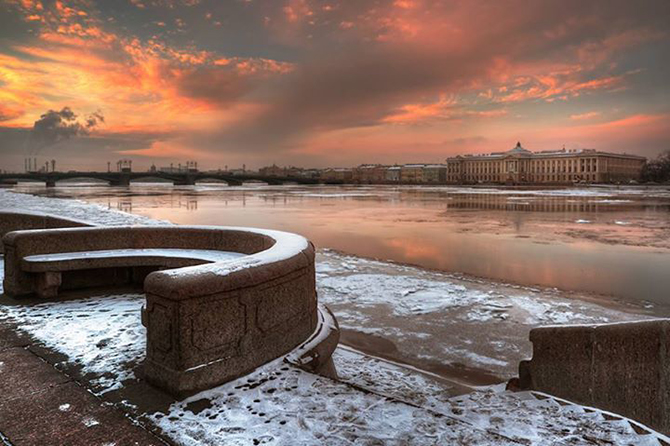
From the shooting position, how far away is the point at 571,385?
416 centimetres

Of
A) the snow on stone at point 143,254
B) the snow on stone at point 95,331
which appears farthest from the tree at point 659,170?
the snow on stone at point 95,331

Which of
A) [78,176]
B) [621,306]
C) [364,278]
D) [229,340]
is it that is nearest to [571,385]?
[229,340]

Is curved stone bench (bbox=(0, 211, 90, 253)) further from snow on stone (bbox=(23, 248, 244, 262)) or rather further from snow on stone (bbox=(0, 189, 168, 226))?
snow on stone (bbox=(0, 189, 168, 226))

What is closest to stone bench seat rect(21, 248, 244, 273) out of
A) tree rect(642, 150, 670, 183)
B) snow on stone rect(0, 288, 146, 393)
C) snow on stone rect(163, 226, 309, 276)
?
snow on stone rect(0, 288, 146, 393)

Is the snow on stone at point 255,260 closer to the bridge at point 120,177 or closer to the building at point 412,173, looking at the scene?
the bridge at point 120,177

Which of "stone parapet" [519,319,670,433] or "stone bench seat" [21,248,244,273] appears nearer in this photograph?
"stone parapet" [519,319,670,433]

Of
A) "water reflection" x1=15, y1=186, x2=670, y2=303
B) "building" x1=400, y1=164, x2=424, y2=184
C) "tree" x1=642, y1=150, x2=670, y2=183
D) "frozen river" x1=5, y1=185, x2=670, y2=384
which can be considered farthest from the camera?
"building" x1=400, y1=164, x2=424, y2=184

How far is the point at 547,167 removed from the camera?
14662 cm

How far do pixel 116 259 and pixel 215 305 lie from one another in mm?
3098

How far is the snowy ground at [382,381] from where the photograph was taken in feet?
9.50

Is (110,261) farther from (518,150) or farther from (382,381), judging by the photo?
(518,150)

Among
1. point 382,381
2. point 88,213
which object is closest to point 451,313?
point 382,381

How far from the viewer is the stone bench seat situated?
18.0ft

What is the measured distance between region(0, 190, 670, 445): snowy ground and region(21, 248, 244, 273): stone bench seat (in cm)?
43
